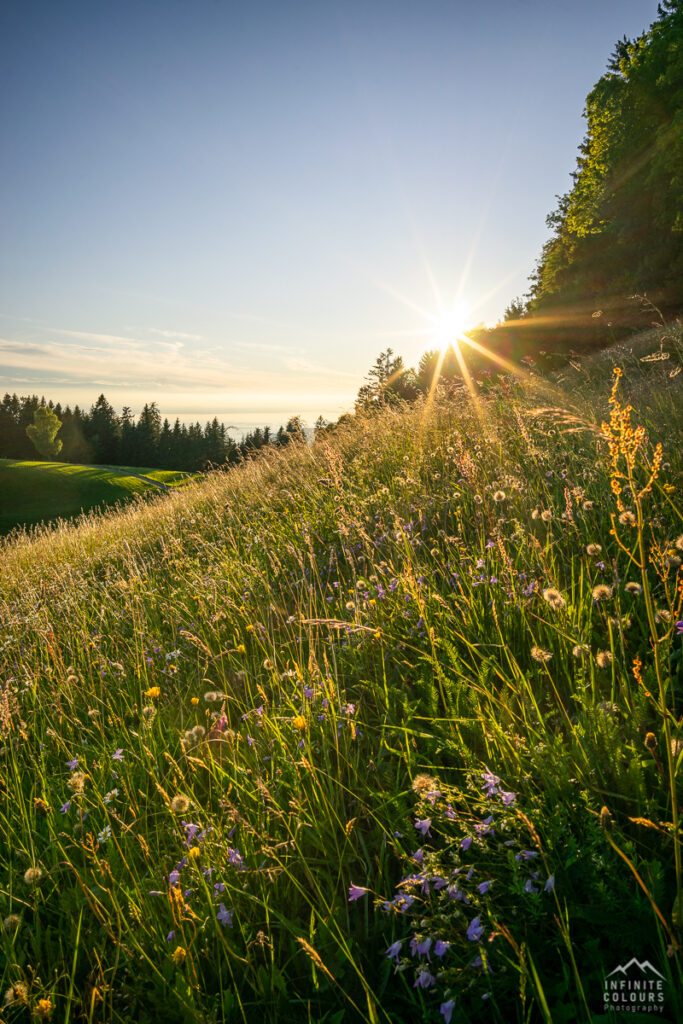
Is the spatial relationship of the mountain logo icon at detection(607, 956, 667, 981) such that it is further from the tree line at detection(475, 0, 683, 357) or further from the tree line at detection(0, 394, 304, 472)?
the tree line at detection(0, 394, 304, 472)

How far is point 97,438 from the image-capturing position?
76375mm

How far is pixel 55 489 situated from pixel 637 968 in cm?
4840

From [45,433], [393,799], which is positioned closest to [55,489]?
[45,433]

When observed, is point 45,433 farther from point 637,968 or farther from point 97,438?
point 637,968

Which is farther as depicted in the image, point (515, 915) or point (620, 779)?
point (620, 779)

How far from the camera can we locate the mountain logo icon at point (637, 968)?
101 centimetres

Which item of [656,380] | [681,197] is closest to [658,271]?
[681,197]

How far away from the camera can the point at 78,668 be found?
11.2 ft

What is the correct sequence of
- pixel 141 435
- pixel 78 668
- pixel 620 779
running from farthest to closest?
pixel 141 435, pixel 78 668, pixel 620 779

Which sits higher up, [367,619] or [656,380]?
[656,380]

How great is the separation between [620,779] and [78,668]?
3446 mm

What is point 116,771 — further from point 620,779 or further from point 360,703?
point 620,779

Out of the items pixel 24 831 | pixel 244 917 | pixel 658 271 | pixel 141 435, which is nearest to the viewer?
pixel 244 917

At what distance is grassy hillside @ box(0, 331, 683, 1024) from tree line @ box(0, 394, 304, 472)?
219 feet
